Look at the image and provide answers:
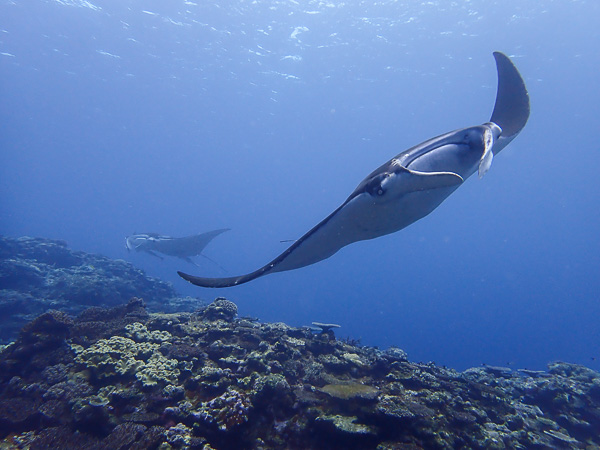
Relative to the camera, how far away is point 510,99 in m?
5.67

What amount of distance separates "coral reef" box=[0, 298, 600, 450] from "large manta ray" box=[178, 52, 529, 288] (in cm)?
221

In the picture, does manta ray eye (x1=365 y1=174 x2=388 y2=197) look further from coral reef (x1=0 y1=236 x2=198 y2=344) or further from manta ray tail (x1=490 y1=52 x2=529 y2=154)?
coral reef (x1=0 y1=236 x2=198 y2=344)

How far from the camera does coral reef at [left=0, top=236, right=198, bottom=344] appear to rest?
12586 millimetres

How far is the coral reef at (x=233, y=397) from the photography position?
4285mm

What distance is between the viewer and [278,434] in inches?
172

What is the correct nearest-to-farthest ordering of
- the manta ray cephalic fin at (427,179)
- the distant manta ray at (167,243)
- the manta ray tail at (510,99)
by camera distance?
1. the manta ray cephalic fin at (427,179)
2. the manta ray tail at (510,99)
3. the distant manta ray at (167,243)

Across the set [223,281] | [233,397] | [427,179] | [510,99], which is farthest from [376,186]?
[510,99]

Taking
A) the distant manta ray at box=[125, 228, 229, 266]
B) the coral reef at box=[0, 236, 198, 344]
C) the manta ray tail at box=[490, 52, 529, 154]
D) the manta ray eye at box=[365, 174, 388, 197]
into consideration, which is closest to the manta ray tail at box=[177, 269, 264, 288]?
the manta ray eye at box=[365, 174, 388, 197]

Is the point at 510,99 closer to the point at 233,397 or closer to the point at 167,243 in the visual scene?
the point at 233,397

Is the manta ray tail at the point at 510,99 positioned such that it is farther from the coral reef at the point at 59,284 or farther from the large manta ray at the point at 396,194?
the coral reef at the point at 59,284

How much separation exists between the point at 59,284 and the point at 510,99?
17.6m

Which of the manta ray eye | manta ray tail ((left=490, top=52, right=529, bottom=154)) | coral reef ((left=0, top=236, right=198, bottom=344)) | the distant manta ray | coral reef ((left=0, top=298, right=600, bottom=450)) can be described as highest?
manta ray tail ((left=490, top=52, right=529, bottom=154))

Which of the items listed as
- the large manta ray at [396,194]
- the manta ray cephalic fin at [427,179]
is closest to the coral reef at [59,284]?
the large manta ray at [396,194]

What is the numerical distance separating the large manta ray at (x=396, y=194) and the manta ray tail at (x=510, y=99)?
207 cm
